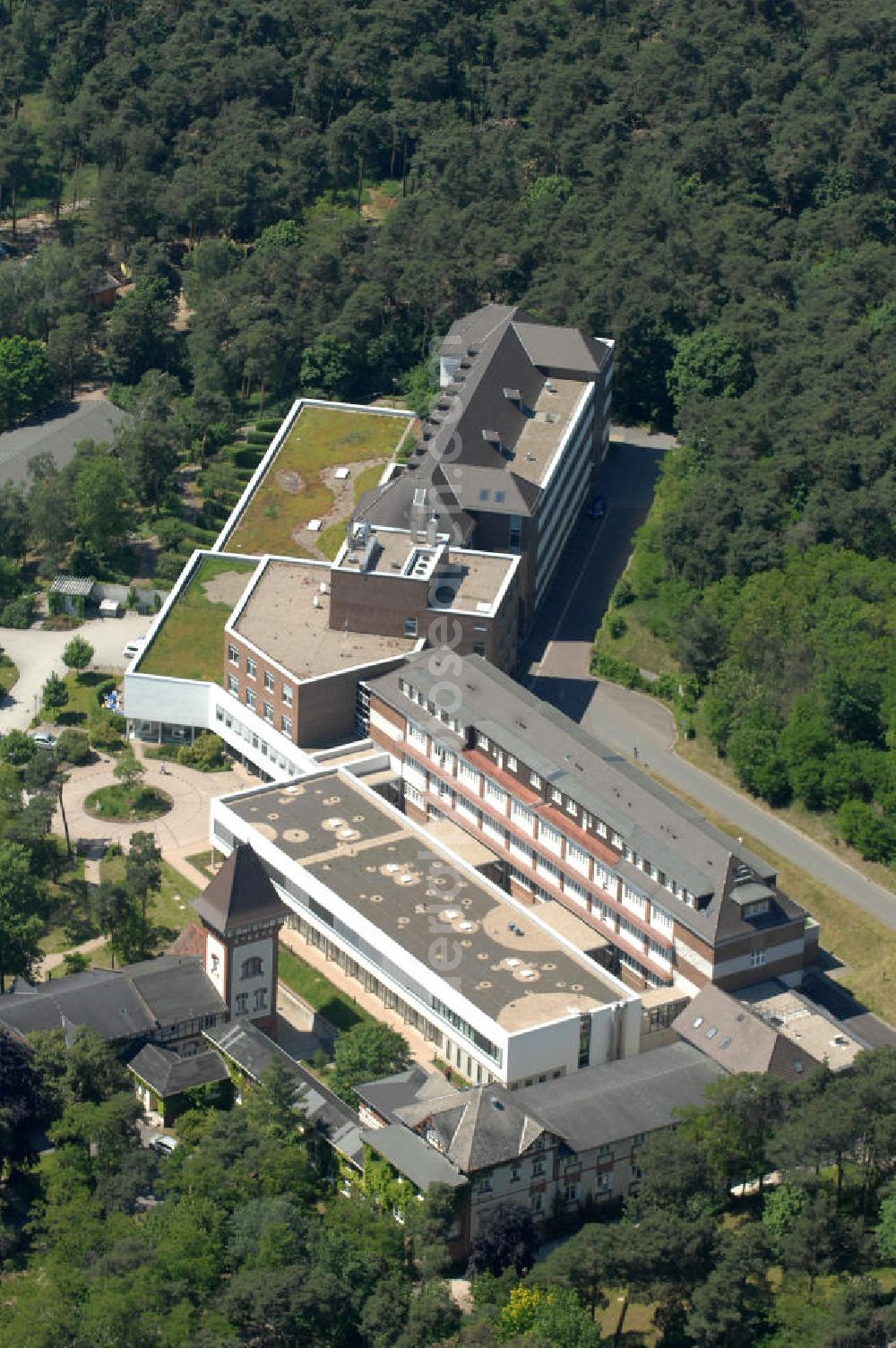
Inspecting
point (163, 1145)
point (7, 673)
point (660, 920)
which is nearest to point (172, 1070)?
point (163, 1145)

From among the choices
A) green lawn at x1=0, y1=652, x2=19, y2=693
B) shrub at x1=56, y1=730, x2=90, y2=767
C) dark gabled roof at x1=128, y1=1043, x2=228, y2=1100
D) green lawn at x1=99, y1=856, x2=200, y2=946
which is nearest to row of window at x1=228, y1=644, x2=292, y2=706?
shrub at x1=56, y1=730, x2=90, y2=767

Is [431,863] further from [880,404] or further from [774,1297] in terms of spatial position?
[880,404]

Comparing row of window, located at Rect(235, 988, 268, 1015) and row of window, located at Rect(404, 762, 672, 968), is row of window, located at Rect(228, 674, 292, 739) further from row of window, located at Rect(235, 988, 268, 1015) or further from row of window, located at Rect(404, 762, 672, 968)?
row of window, located at Rect(235, 988, 268, 1015)

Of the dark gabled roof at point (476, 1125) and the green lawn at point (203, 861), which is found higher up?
the dark gabled roof at point (476, 1125)

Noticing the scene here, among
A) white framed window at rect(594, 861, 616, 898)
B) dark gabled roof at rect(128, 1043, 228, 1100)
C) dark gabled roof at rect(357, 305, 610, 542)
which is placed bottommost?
dark gabled roof at rect(128, 1043, 228, 1100)

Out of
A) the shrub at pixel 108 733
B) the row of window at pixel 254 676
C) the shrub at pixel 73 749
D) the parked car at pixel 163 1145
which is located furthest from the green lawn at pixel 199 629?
the parked car at pixel 163 1145

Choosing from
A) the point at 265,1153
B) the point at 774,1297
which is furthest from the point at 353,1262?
the point at 774,1297

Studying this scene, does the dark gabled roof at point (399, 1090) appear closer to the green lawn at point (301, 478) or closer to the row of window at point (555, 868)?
the row of window at point (555, 868)
